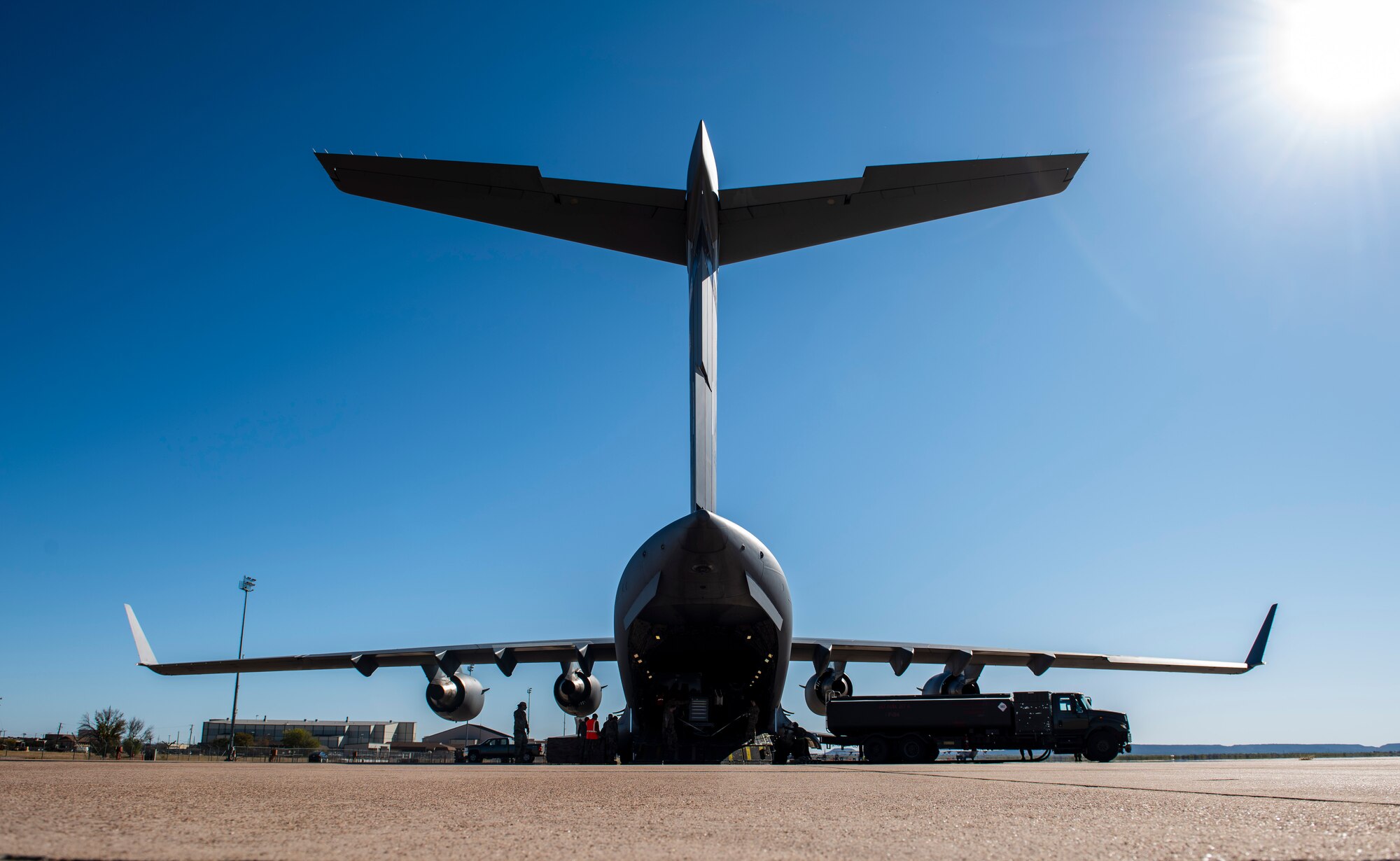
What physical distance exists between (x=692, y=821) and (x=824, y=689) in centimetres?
1916

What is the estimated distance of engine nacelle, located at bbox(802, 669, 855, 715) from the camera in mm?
21062

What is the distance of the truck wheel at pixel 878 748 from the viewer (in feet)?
53.6

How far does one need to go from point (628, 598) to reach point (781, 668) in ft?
13.6

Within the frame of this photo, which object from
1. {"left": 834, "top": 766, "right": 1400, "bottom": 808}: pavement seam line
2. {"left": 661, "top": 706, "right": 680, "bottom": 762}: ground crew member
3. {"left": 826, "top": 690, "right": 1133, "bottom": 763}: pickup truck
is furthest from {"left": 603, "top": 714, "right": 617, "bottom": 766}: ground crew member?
{"left": 834, "top": 766, "right": 1400, "bottom": 808}: pavement seam line

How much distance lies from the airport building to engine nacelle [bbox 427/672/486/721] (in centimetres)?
5804

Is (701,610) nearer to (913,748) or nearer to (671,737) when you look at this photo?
(671,737)

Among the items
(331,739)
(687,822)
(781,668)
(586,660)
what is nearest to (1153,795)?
(687,822)

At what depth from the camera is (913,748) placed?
1605cm

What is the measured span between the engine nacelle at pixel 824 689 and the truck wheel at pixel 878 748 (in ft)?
14.1

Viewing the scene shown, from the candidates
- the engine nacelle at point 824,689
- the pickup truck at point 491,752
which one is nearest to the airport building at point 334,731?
the pickup truck at point 491,752

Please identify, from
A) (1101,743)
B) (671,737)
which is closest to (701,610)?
(671,737)

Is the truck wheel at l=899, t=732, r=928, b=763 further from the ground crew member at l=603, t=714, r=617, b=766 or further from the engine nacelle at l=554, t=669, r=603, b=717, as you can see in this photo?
the engine nacelle at l=554, t=669, r=603, b=717

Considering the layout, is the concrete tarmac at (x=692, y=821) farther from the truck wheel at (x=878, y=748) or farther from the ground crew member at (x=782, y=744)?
the ground crew member at (x=782, y=744)

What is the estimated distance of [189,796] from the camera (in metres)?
3.91
